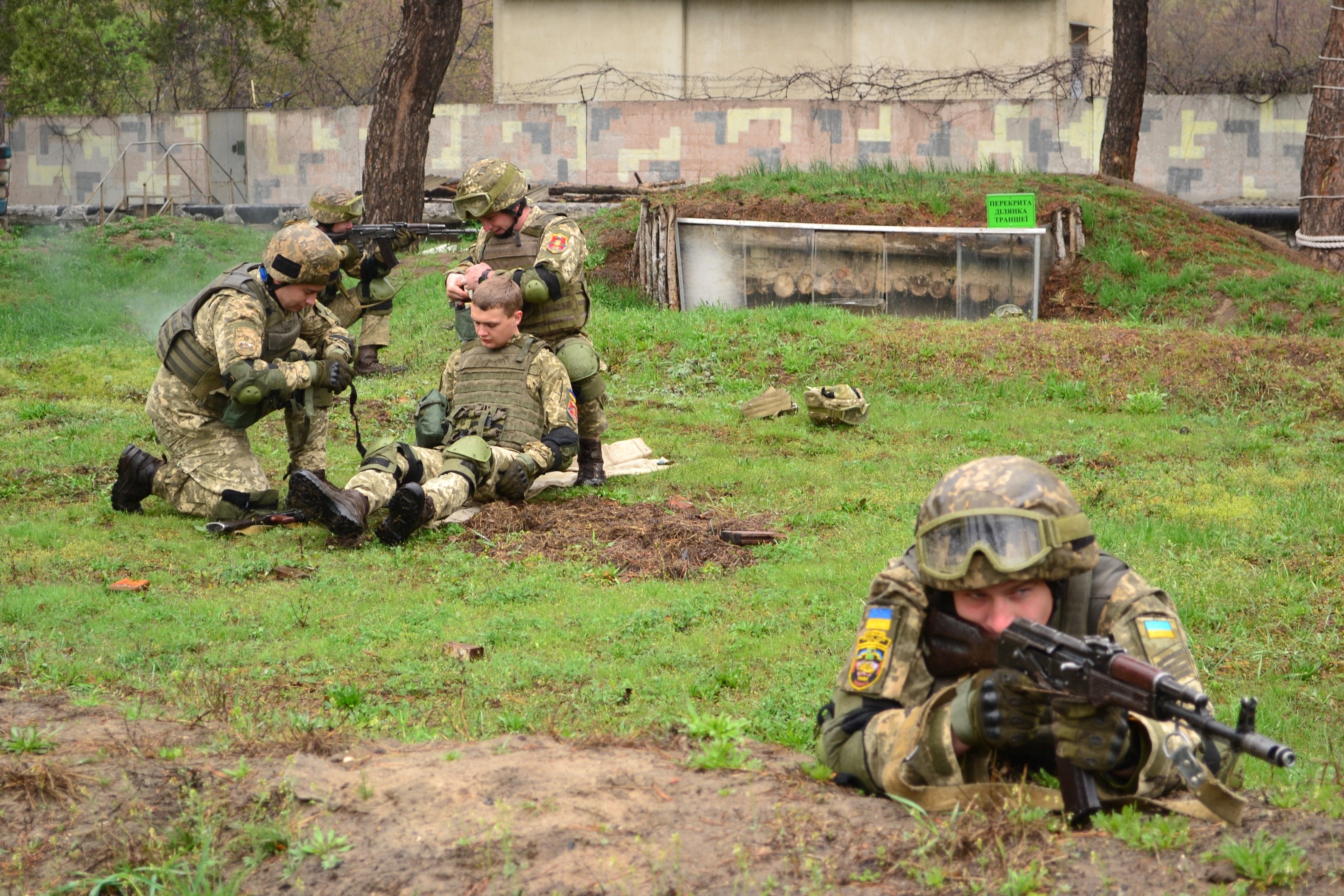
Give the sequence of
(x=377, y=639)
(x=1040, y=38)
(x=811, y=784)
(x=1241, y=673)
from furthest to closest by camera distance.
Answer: (x=1040, y=38) → (x=377, y=639) → (x=1241, y=673) → (x=811, y=784)

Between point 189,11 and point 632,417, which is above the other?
point 189,11

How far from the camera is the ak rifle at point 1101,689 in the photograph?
2.73 meters

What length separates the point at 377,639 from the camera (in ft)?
19.1

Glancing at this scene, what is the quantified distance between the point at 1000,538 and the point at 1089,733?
0.50 m

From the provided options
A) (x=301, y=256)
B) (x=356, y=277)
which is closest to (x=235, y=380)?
(x=301, y=256)

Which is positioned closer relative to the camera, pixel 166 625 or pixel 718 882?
pixel 718 882

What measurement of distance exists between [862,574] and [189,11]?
72.8 feet

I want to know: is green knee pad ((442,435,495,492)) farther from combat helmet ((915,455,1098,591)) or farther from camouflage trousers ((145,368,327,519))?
combat helmet ((915,455,1098,591))

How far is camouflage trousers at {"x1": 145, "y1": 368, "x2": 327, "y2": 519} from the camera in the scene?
8.24 meters

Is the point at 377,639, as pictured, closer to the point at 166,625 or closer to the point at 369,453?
the point at 166,625

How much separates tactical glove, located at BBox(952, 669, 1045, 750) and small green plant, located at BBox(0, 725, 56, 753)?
2711 millimetres

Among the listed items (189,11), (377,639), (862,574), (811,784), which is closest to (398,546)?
(377,639)

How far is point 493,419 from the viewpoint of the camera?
8.42 metres

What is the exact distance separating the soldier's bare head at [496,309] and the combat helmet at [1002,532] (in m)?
5.43
